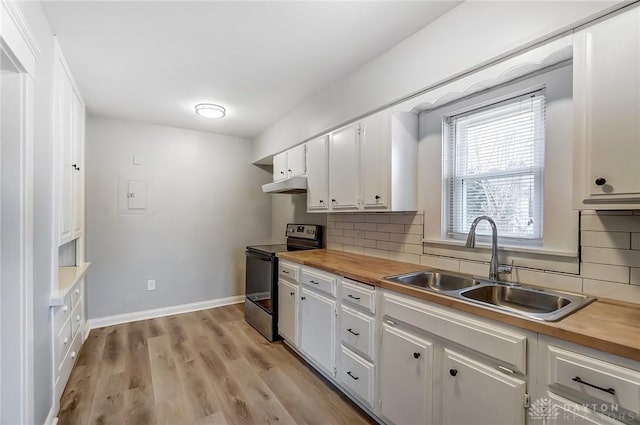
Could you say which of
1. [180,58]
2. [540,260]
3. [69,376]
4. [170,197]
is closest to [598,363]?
[540,260]

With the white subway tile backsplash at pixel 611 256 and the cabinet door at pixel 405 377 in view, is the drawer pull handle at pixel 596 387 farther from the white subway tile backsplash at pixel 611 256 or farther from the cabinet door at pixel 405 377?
the white subway tile backsplash at pixel 611 256

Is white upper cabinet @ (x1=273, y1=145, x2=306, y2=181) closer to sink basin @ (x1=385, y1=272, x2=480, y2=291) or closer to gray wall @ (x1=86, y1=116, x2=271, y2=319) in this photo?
gray wall @ (x1=86, y1=116, x2=271, y2=319)

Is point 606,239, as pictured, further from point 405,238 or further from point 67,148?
point 67,148

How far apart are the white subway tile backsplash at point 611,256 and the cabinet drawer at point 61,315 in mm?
3027

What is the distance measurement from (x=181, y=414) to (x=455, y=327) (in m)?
1.82

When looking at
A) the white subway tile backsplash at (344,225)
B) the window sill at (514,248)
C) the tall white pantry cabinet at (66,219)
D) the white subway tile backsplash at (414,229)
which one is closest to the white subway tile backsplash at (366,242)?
the white subway tile backsplash at (344,225)

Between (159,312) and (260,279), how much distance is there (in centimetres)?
158

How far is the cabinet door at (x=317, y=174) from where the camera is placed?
282 centimetres

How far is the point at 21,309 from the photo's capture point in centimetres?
139

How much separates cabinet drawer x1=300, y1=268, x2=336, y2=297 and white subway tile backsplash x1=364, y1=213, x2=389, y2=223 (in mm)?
727

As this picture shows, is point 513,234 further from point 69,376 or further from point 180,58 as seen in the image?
point 69,376

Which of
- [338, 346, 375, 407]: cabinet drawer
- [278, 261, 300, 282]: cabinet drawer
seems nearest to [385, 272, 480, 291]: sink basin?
[338, 346, 375, 407]: cabinet drawer

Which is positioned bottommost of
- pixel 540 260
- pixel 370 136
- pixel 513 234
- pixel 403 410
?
pixel 403 410

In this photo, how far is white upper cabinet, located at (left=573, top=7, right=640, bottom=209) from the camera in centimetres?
112
